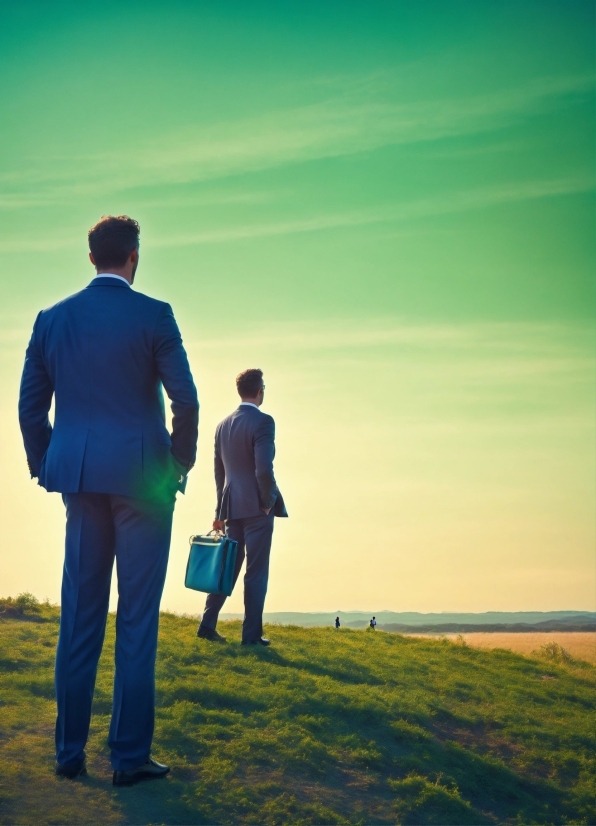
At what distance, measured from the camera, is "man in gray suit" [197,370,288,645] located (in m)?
10.5

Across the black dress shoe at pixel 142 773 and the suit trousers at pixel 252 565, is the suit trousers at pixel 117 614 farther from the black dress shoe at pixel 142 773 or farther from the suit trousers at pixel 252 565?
the suit trousers at pixel 252 565

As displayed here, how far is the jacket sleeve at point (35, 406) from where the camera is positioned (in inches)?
232

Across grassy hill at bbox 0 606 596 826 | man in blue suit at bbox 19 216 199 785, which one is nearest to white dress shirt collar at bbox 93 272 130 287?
man in blue suit at bbox 19 216 199 785

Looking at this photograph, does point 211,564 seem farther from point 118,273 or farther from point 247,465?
point 118,273

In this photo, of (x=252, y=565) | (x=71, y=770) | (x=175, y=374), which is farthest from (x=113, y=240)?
(x=252, y=565)

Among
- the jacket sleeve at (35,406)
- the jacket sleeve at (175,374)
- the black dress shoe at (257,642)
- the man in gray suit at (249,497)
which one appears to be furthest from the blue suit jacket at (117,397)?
the black dress shoe at (257,642)

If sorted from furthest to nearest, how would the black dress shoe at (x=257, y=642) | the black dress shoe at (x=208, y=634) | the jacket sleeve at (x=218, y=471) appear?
the jacket sleeve at (x=218, y=471), the black dress shoe at (x=208, y=634), the black dress shoe at (x=257, y=642)

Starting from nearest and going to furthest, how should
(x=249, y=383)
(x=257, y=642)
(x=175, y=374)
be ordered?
(x=175, y=374)
(x=249, y=383)
(x=257, y=642)

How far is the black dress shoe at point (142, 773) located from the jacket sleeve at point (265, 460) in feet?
15.5

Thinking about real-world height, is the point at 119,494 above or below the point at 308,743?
above

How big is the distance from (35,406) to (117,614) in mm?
1473

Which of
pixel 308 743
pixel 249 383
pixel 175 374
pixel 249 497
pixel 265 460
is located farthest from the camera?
pixel 249 383

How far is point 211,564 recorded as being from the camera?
925 cm

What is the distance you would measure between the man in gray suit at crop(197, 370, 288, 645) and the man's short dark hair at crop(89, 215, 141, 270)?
190 inches
